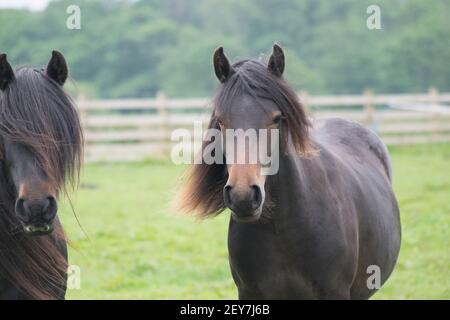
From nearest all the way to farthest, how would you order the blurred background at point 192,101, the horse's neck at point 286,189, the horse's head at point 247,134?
the horse's head at point 247,134
the horse's neck at point 286,189
the blurred background at point 192,101

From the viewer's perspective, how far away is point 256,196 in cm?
360

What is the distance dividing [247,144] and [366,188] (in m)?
1.57

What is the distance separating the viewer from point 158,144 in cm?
1920

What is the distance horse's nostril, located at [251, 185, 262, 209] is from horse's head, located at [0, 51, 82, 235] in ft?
3.10

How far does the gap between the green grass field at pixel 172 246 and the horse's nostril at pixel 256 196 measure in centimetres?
102

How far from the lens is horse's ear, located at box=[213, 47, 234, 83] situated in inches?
158

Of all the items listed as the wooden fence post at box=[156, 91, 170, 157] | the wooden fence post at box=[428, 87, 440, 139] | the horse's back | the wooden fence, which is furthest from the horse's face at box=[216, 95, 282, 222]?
the wooden fence post at box=[428, 87, 440, 139]

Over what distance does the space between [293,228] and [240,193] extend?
0.68m

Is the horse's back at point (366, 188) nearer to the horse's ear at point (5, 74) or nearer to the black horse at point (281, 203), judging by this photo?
the black horse at point (281, 203)

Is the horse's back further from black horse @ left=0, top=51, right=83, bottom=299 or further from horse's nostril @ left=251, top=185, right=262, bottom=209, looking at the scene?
black horse @ left=0, top=51, right=83, bottom=299

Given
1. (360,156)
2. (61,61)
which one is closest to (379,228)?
(360,156)

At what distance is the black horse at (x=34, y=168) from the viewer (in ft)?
11.7

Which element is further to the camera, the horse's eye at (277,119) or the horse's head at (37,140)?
the horse's eye at (277,119)

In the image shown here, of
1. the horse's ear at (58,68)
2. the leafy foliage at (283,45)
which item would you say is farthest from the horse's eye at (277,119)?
the leafy foliage at (283,45)
